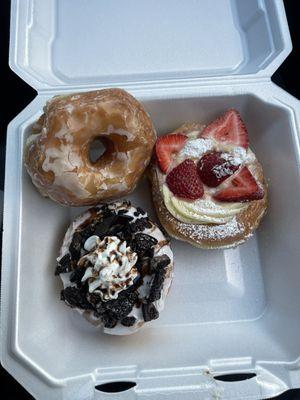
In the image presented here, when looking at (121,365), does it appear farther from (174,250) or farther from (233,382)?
(174,250)

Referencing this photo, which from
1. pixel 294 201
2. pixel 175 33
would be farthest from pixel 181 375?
pixel 175 33

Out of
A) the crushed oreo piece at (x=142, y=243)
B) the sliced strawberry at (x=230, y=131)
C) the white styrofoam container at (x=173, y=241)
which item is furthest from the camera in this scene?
the sliced strawberry at (x=230, y=131)

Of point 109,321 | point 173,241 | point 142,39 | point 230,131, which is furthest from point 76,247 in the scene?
point 142,39

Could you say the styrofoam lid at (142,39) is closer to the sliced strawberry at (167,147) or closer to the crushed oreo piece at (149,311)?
the sliced strawberry at (167,147)

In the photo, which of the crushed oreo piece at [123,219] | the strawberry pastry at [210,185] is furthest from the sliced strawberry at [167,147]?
the crushed oreo piece at [123,219]

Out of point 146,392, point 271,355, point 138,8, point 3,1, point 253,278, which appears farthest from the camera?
point 3,1

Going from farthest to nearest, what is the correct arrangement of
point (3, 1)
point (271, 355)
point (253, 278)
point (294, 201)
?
point (3, 1) → point (253, 278) → point (294, 201) → point (271, 355)
